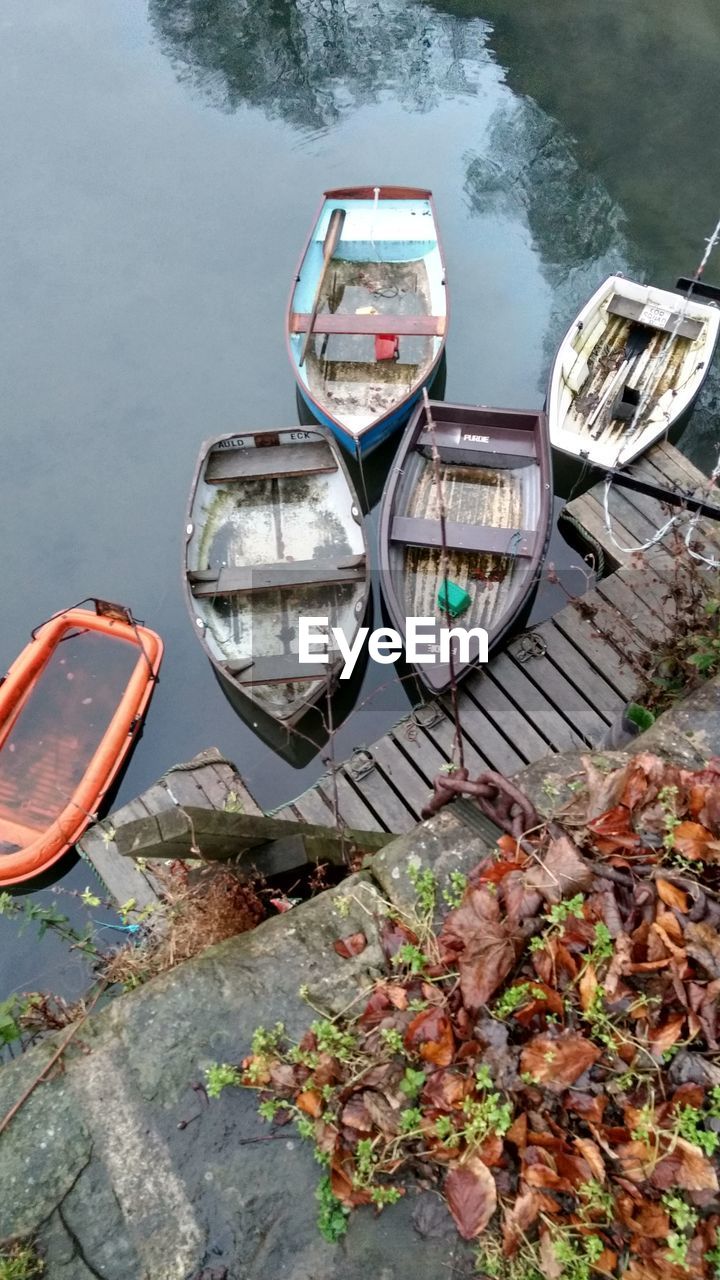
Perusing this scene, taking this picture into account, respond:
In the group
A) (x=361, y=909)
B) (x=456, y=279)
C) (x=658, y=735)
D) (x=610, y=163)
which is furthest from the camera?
(x=610, y=163)

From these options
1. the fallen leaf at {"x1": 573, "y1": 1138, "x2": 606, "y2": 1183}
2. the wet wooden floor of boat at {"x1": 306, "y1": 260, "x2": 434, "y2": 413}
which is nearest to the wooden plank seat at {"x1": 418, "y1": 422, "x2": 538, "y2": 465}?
the wet wooden floor of boat at {"x1": 306, "y1": 260, "x2": 434, "y2": 413}

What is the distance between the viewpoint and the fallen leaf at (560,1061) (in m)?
2.01

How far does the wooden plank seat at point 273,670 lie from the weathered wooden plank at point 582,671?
199 centimetres

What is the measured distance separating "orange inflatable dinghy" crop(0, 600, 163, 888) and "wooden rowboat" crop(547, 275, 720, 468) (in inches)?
195

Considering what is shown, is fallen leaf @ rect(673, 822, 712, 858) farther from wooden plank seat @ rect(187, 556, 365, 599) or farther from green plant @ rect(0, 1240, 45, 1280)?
wooden plank seat @ rect(187, 556, 365, 599)

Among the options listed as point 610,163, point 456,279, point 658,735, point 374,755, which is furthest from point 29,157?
point 658,735

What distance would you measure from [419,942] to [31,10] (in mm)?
18692

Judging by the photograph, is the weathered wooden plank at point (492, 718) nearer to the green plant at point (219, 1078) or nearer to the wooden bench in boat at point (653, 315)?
the green plant at point (219, 1078)

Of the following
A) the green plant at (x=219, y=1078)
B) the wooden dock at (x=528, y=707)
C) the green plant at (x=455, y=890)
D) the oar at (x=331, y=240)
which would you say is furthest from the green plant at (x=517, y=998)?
the oar at (x=331, y=240)

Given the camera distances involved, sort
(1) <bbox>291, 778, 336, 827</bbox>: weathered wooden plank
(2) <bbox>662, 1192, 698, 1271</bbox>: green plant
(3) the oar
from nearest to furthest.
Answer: (2) <bbox>662, 1192, 698, 1271</bbox>: green plant, (1) <bbox>291, 778, 336, 827</bbox>: weathered wooden plank, (3) the oar

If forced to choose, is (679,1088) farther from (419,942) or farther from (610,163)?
(610,163)

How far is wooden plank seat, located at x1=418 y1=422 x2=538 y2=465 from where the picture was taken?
8102 mm

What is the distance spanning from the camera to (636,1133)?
1906mm

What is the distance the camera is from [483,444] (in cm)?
816
